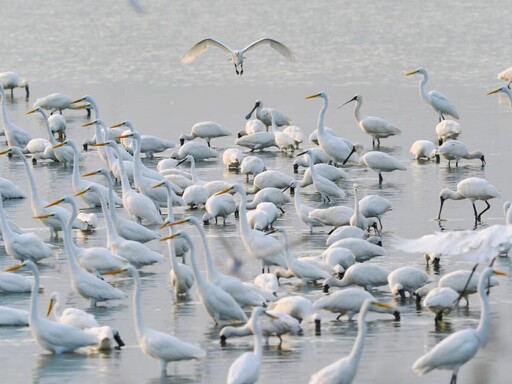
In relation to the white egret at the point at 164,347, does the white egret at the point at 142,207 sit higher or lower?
higher

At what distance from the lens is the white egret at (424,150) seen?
2605 cm

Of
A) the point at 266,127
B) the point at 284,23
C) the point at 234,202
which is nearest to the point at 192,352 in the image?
the point at 234,202

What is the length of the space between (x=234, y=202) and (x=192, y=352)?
7.43 m

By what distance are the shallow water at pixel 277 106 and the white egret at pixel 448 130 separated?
62cm

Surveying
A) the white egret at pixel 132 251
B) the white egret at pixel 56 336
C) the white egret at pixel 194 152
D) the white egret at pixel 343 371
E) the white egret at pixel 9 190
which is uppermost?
the white egret at pixel 194 152

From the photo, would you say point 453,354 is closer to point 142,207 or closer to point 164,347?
point 164,347

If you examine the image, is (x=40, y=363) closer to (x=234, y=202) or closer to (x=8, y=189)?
(x=234, y=202)

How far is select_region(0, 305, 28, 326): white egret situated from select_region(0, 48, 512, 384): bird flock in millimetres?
14

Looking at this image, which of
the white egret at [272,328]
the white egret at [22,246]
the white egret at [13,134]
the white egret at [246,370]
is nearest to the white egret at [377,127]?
the white egret at [13,134]

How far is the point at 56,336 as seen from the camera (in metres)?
13.9

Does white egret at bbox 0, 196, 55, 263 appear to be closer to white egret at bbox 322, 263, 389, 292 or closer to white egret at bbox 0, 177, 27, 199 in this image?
white egret at bbox 322, 263, 389, 292

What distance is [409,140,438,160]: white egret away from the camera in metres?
26.0

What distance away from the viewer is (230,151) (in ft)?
83.7

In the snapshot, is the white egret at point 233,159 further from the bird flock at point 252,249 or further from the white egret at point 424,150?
the white egret at point 424,150
